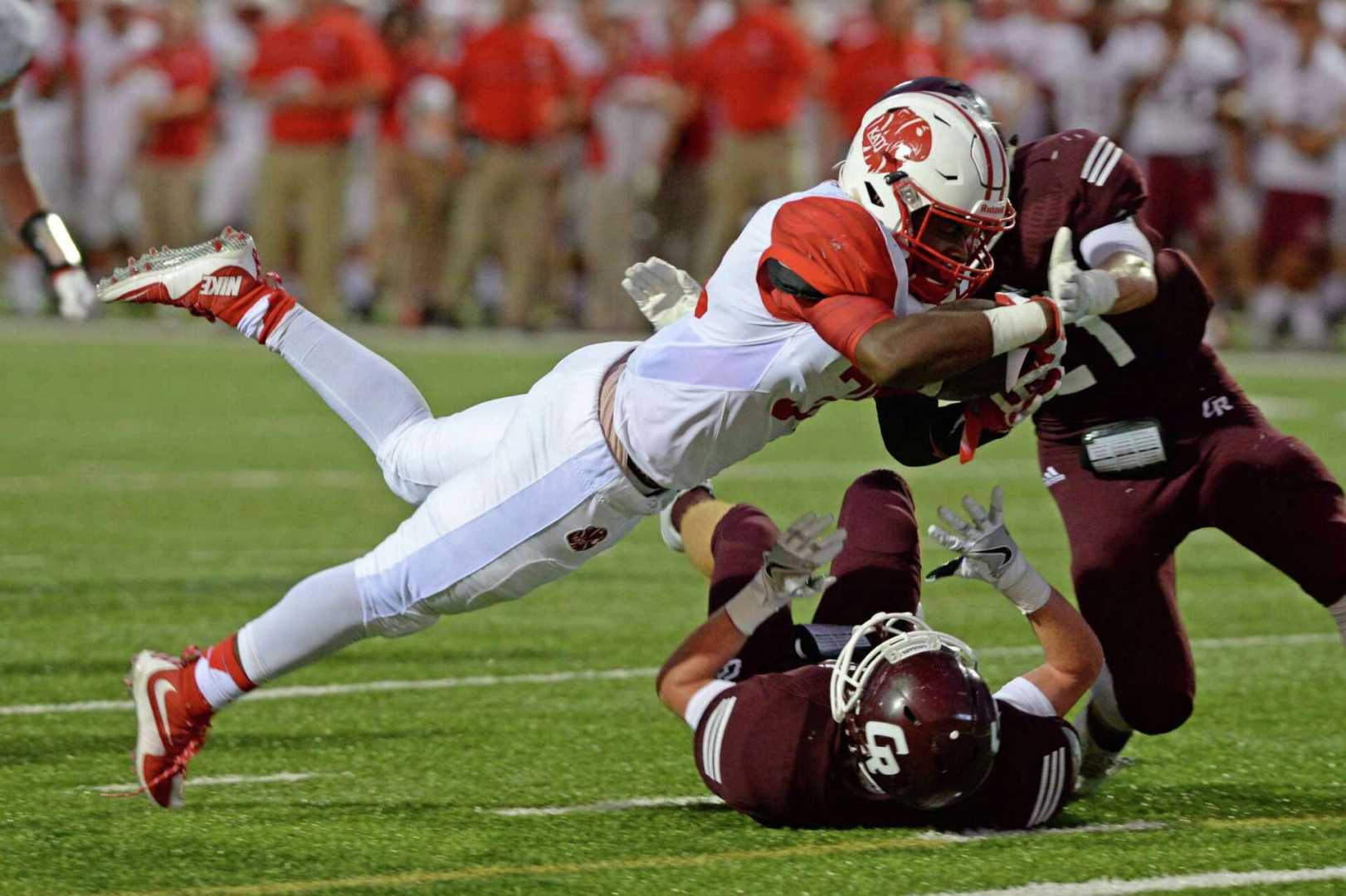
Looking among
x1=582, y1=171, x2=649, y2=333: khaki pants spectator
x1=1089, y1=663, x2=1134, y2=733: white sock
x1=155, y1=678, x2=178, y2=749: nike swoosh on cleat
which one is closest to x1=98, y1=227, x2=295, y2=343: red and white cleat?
x1=155, y1=678, x2=178, y2=749: nike swoosh on cleat

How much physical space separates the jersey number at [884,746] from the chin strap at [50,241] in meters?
3.09

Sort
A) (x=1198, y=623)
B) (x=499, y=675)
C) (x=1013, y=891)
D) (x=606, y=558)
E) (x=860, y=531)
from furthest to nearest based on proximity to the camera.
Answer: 1. (x=606, y=558)
2. (x=1198, y=623)
3. (x=499, y=675)
4. (x=860, y=531)
5. (x=1013, y=891)

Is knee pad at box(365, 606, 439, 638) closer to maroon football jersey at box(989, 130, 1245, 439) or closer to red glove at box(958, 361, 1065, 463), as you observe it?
red glove at box(958, 361, 1065, 463)

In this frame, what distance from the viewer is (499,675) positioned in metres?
5.95

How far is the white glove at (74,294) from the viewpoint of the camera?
19.7 ft

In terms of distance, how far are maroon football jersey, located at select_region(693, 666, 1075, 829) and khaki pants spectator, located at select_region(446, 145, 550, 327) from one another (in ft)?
35.5

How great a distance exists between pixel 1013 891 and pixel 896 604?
41.2 inches

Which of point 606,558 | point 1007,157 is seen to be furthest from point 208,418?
point 1007,157

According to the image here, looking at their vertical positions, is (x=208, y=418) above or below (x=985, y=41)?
Result: below

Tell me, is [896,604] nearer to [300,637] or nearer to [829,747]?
[829,747]

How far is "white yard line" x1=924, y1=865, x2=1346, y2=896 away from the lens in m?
3.80

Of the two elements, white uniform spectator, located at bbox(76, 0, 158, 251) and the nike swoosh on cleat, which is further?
white uniform spectator, located at bbox(76, 0, 158, 251)

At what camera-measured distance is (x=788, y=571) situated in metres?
4.25

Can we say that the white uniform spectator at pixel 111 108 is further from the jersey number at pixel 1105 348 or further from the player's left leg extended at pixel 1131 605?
the player's left leg extended at pixel 1131 605
